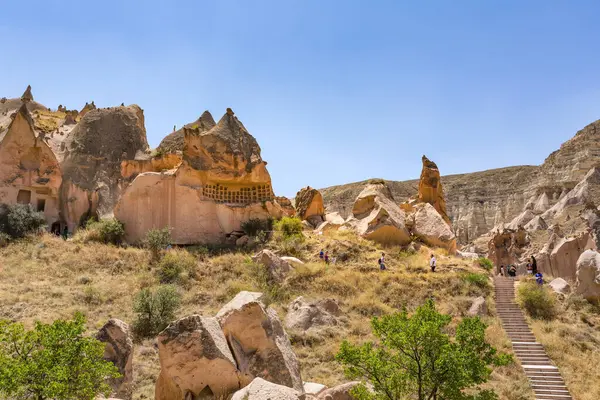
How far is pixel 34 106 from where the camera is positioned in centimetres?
5156

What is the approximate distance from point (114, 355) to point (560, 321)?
14817 mm

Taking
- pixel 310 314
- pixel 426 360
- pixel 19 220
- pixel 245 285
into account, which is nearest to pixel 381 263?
pixel 245 285

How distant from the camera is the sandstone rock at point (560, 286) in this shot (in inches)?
732

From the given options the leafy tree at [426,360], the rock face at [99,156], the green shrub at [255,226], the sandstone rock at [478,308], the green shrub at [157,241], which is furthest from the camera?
the rock face at [99,156]

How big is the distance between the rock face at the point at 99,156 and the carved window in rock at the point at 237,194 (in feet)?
28.6

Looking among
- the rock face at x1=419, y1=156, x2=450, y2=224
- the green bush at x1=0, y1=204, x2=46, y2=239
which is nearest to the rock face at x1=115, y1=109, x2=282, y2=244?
the green bush at x1=0, y1=204, x2=46, y2=239

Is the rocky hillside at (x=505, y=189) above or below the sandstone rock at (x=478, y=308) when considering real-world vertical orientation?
above

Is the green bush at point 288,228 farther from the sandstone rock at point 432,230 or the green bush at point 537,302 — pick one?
the green bush at point 537,302

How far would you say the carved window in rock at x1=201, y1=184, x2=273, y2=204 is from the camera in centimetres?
2480

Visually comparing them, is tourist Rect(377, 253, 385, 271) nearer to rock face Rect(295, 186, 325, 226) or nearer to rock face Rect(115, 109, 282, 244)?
rock face Rect(115, 109, 282, 244)

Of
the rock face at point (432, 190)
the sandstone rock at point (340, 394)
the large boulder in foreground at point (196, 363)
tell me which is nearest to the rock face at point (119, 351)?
the large boulder in foreground at point (196, 363)

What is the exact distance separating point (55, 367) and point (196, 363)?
Result: 6.87 ft

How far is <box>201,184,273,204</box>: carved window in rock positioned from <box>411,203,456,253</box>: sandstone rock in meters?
8.45

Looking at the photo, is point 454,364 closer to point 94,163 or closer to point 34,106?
point 94,163
